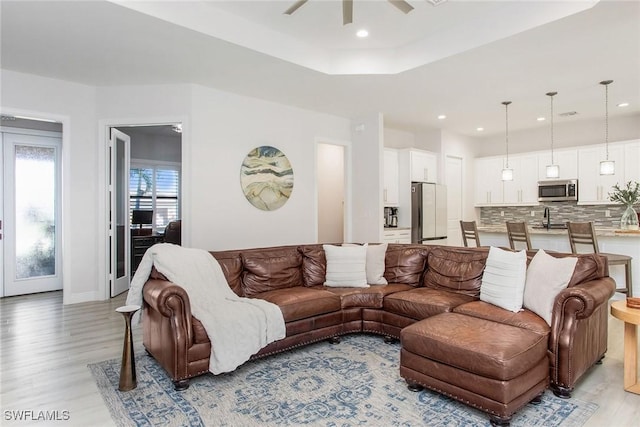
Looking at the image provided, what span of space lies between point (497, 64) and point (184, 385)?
429cm

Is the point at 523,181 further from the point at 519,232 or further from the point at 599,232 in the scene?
the point at 519,232

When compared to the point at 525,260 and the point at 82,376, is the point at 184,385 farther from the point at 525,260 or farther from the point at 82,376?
the point at 525,260

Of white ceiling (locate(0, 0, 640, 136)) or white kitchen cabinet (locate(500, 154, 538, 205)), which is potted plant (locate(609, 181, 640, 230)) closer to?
white kitchen cabinet (locate(500, 154, 538, 205))

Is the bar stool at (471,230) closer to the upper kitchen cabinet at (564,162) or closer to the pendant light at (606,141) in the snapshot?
the pendant light at (606,141)

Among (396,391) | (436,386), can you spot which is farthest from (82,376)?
(436,386)

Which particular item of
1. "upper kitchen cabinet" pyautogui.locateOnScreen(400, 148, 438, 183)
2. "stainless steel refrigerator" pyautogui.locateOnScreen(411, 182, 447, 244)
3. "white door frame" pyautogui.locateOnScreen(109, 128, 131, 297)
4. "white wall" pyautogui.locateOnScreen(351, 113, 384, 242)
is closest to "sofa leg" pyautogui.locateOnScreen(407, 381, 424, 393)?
"white wall" pyautogui.locateOnScreen(351, 113, 384, 242)

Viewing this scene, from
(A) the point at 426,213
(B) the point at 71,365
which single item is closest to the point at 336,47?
(A) the point at 426,213

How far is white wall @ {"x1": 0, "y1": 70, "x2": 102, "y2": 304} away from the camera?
4.62 metres

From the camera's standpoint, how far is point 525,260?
2.97 m

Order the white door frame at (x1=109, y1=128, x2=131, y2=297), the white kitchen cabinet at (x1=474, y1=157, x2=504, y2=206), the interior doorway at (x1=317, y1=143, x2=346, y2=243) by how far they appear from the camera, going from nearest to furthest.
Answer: the white door frame at (x1=109, y1=128, x2=131, y2=297)
the interior doorway at (x1=317, y1=143, x2=346, y2=243)
the white kitchen cabinet at (x1=474, y1=157, x2=504, y2=206)

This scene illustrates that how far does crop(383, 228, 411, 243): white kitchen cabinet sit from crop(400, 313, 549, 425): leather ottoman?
3.58 m

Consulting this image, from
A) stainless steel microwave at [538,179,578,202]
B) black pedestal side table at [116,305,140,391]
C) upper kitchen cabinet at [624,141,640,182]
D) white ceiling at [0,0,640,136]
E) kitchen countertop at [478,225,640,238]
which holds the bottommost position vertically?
black pedestal side table at [116,305,140,391]

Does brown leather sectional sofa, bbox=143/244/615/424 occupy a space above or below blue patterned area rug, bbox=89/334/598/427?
above

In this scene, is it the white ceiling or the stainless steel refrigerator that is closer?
the white ceiling
